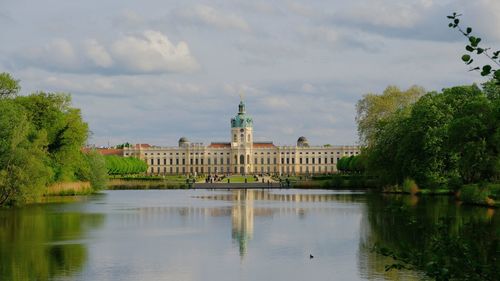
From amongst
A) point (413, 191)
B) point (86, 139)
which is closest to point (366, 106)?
point (413, 191)

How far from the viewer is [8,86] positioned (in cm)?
4909

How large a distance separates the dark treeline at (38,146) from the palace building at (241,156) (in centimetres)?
12077

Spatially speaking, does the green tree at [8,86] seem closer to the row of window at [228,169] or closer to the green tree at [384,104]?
the green tree at [384,104]

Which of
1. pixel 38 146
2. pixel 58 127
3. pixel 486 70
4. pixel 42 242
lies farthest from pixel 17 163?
pixel 486 70

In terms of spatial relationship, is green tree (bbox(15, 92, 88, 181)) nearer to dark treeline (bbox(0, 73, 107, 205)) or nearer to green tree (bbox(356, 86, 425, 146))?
dark treeline (bbox(0, 73, 107, 205))

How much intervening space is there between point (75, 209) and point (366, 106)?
121 feet

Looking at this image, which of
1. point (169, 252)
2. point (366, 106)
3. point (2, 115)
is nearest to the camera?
point (169, 252)

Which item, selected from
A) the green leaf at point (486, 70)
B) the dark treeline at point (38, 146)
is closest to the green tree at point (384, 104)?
the dark treeline at point (38, 146)

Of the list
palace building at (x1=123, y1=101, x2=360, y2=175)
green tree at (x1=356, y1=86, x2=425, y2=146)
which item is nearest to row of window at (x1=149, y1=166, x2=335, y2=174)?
palace building at (x1=123, y1=101, x2=360, y2=175)

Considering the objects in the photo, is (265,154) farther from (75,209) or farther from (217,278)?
(217,278)

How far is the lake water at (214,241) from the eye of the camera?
19.0 metres

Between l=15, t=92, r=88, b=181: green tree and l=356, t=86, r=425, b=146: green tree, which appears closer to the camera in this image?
l=15, t=92, r=88, b=181: green tree

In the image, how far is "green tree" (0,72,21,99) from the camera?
1921 inches

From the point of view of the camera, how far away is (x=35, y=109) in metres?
53.0
